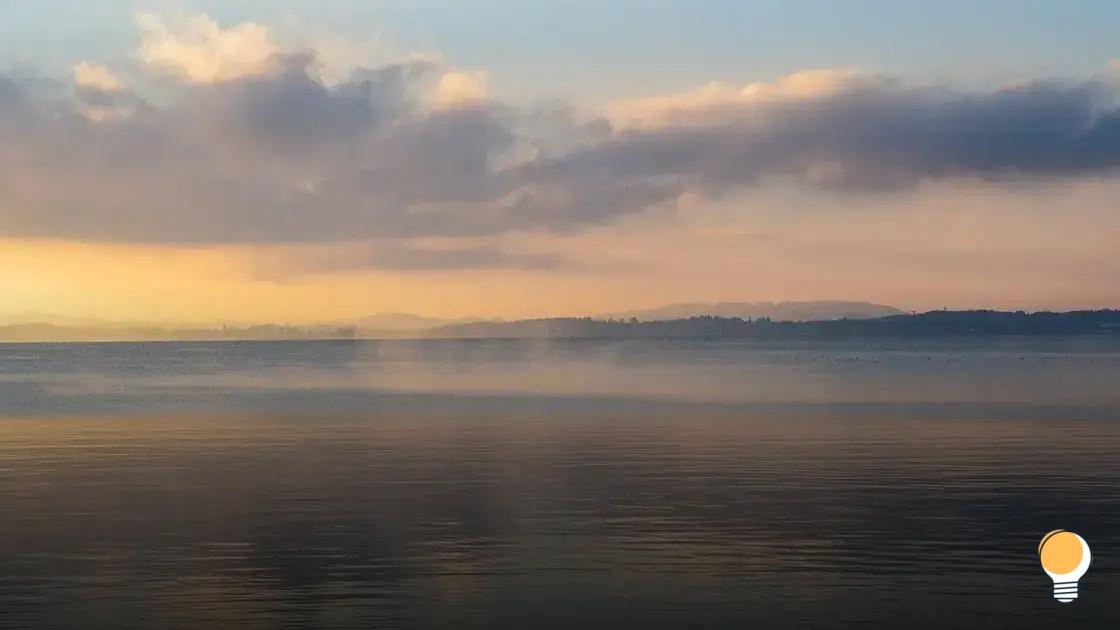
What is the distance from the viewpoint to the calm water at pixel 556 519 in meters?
21.2

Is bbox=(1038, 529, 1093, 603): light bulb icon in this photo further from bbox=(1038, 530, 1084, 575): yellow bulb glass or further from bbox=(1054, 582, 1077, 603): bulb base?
bbox=(1054, 582, 1077, 603): bulb base

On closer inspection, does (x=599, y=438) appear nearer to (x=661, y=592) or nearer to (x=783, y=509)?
(x=783, y=509)

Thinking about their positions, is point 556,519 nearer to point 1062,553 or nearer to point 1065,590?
point 1065,590

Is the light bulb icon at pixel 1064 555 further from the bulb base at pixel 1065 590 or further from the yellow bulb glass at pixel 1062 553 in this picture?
the bulb base at pixel 1065 590

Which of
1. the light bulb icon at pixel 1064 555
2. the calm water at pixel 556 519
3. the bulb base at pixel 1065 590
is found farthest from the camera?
the calm water at pixel 556 519

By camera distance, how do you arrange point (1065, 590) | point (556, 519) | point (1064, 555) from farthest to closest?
1. point (556, 519)
2. point (1065, 590)
3. point (1064, 555)

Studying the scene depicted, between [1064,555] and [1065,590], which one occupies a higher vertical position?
[1064,555]

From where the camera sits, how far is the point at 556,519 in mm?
29969

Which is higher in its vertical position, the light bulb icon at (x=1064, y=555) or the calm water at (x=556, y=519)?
the light bulb icon at (x=1064, y=555)

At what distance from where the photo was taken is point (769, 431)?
176ft

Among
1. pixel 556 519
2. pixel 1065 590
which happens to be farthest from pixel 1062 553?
pixel 556 519

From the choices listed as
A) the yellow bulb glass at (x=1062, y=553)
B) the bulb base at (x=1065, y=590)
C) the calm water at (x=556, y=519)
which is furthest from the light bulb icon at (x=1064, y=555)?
the calm water at (x=556, y=519)

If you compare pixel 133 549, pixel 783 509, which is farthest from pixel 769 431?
pixel 133 549

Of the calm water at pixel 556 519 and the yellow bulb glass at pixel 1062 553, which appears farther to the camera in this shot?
the calm water at pixel 556 519
